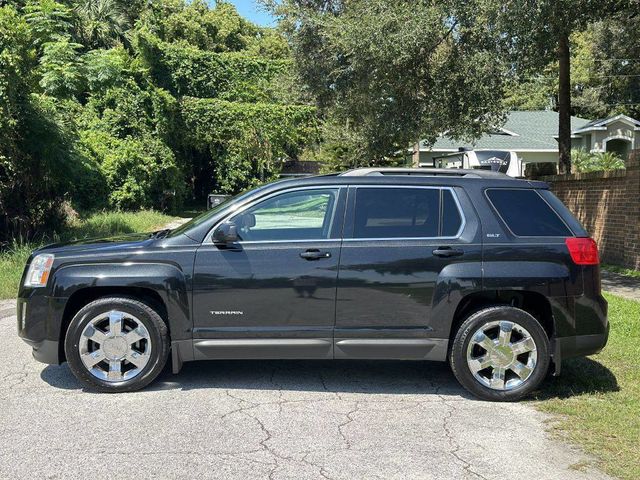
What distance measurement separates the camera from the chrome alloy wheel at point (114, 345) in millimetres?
5297

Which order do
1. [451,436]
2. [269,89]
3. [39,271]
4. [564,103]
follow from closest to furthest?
[451,436] → [39,271] → [564,103] → [269,89]

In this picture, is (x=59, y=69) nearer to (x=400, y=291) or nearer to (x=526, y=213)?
(x=400, y=291)

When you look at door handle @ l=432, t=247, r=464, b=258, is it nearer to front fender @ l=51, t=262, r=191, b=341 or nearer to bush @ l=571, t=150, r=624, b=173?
front fender @ l=51, t=262, r=191, b=341

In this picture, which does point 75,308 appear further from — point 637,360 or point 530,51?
point 530,51

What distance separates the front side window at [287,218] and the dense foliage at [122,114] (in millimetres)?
7828

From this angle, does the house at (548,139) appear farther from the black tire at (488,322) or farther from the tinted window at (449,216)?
the black tire at (488,322)

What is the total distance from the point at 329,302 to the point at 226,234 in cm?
100

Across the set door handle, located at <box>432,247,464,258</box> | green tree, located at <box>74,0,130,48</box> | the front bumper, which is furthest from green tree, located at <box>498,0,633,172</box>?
green tree, located at <box>74,0,130,48</box>

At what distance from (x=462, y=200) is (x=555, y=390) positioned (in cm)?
183

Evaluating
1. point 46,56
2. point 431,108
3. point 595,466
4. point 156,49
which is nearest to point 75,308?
point 595,466

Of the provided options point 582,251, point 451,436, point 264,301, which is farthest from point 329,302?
point 582,251

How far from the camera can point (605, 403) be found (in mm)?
5191

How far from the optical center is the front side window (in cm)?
546

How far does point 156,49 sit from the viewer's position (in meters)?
28.1
